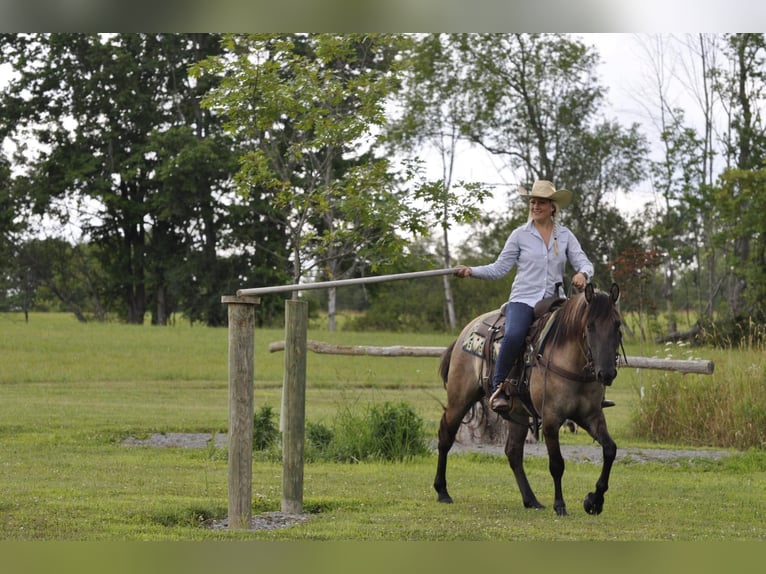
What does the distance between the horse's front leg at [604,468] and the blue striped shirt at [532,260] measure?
1056 millimetres

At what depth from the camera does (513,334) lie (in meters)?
8.25

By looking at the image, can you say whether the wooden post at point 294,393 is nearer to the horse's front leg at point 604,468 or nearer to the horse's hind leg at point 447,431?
the horse's hind leg at point 447,431

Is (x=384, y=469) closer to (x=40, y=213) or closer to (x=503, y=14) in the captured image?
(x=503, y=14)

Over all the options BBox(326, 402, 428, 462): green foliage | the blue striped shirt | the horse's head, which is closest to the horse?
the horse's head

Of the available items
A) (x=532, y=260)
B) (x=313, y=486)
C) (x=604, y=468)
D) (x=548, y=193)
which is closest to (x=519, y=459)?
(x=604, y=468)

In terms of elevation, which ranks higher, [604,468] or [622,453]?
[604,468]

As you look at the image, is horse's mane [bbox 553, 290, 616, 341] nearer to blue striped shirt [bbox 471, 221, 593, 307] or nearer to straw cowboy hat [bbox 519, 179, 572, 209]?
blue striped shirt [bbox 471, 221, 593, 307]

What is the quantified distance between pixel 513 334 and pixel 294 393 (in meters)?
1.68

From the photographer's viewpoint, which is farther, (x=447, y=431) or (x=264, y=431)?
(x=264, y=431)

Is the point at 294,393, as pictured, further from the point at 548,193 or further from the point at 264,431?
the point at 264,431

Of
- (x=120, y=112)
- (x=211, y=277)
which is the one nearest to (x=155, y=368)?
(x=211, y=277)

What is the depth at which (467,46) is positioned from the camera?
3662 centimetres

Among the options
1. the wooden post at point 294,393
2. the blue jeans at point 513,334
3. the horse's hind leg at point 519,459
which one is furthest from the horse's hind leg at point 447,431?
the wooden post at point 294,393

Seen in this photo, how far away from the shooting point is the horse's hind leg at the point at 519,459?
8.55 meters
